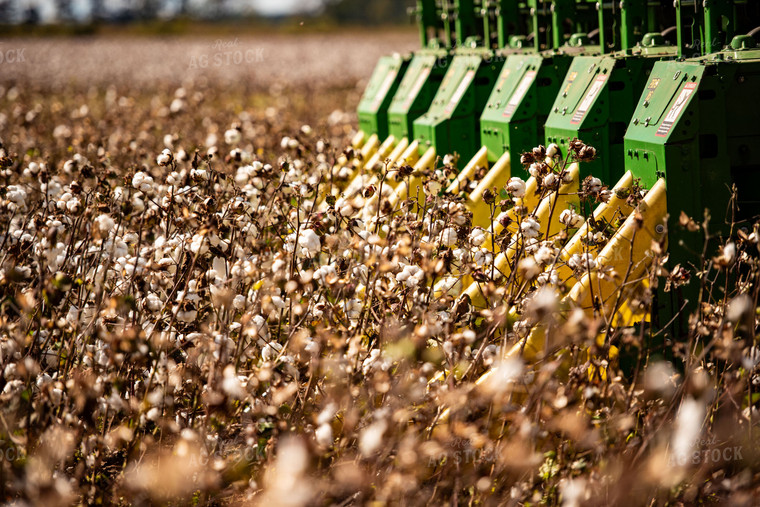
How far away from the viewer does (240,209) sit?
390 cm

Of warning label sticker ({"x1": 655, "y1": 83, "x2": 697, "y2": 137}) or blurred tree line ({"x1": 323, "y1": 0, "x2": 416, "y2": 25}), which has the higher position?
blurred tree line ({"x1": 323, "y1": 0, "x2": 416, "y2": 25})

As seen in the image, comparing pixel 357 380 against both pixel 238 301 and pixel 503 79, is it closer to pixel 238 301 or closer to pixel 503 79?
pixel 238 301

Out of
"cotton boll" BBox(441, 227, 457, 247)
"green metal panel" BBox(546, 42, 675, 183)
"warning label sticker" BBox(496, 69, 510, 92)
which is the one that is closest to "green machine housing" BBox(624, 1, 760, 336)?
"green metal panel" BBox(546, 42, 675, 183)

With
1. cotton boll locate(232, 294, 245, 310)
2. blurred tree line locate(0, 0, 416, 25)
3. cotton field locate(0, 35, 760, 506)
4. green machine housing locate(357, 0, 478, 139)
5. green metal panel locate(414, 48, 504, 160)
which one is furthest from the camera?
blurred tree line locate(0, 0, 416, 25)

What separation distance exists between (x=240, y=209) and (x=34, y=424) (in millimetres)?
1440

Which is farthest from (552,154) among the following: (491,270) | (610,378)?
(610,378)

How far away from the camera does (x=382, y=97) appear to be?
8945mm

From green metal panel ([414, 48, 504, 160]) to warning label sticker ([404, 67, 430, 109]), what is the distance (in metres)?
0.85

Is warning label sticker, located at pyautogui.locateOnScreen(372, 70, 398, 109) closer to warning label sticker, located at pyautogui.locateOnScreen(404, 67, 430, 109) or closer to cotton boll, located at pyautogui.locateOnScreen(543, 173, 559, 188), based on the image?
warning label sticker, located at pyautogui.locateOnScreen(404, 67, 430, 109)

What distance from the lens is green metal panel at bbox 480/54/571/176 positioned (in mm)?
5945

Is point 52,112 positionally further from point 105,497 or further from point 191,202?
point 105,497

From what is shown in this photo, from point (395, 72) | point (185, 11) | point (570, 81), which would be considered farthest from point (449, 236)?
point (185, 11)

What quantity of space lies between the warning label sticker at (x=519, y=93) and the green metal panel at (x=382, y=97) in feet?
9.66

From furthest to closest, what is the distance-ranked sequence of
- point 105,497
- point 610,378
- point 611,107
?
point 611,107 → point 105,497 → point 610,378
